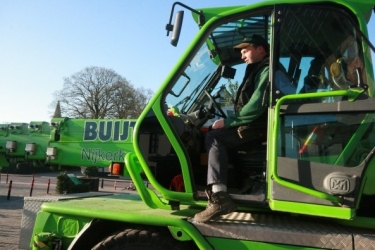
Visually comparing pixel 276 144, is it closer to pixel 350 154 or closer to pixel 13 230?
pixel 350 154

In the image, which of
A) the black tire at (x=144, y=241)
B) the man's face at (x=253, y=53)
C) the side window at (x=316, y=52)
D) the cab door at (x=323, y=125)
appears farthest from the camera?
the man's face at (x=253, y=53)

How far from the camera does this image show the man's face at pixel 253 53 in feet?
11.0

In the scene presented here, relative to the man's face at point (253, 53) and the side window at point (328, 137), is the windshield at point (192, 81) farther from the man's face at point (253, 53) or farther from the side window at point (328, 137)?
the side window at point (328, 137)

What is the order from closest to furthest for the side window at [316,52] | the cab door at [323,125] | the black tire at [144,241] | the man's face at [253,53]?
the cab door at [323,125] < the side window at [316,52] < the black tire at [144,241] < the man's face at [253,53]

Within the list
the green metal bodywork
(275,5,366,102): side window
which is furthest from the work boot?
(275,5,366,102): side window

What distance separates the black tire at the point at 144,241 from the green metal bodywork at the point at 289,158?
0.10m

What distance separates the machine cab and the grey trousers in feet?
0.47

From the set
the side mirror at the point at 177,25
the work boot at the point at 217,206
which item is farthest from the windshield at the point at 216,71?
the work boot at the point at 217,206

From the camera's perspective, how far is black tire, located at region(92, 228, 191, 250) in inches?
118

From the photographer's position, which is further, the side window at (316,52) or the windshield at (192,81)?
the windshield at (192,81)

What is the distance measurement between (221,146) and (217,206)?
1.65 feet

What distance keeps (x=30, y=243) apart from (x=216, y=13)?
3.06m

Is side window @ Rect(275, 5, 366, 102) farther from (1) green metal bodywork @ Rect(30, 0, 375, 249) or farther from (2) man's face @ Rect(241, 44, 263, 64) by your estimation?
(2) man's face @ Rect(241, 44, 263, 64)

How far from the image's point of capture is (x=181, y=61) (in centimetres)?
319
